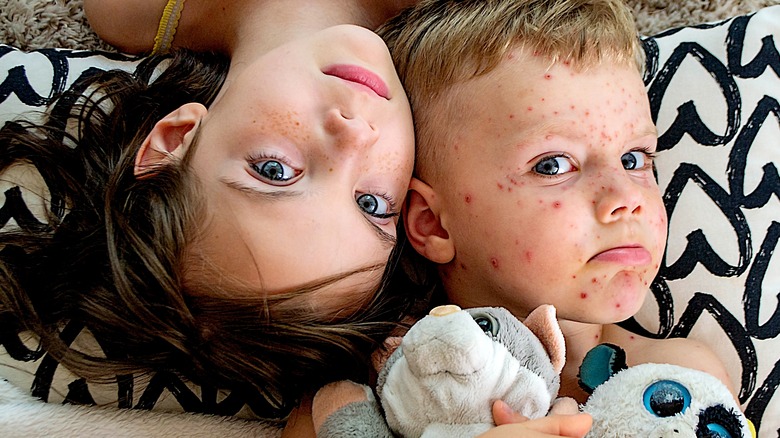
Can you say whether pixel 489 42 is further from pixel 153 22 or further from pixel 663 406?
pixel 153 22

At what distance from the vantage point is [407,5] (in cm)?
141

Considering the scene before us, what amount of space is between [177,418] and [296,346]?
0.77ft

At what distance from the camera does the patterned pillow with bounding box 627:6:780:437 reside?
3.80ft

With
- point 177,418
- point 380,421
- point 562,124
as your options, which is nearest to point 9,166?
point 177,418

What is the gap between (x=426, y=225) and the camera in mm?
1179

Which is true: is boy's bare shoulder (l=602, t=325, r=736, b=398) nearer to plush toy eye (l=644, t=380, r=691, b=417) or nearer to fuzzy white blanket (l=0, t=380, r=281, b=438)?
plush toy eye (l=644, t=380, r=691, b=417)

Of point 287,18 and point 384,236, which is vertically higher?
point 287,18

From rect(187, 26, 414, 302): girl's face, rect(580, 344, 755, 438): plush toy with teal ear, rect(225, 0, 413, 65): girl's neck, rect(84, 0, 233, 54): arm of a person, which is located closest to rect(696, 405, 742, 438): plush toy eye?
rect(580, 344, 755, 438): plush toy with teal ear

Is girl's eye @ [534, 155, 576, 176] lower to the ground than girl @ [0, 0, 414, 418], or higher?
higher

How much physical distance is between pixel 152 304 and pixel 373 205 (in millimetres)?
326

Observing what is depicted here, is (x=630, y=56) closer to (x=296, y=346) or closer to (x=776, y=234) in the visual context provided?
(x=776, y=234)

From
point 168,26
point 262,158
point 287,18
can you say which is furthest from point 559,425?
point 168,26

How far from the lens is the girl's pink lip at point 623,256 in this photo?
1.04 m

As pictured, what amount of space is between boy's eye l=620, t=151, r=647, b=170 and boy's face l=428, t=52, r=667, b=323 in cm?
1
